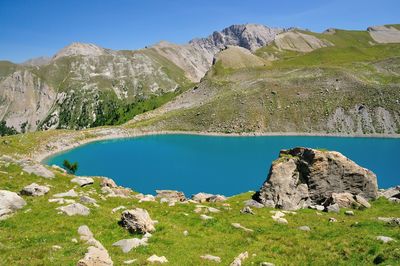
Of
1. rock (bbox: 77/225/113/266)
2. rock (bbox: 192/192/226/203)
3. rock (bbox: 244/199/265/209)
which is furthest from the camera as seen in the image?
rock (bbox: 192/192/226/203)

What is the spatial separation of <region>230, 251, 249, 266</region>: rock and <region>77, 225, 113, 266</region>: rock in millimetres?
6617

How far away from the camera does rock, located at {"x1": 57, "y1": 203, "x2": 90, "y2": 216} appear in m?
27.0

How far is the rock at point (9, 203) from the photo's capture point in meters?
26.0

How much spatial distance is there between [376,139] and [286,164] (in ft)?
397

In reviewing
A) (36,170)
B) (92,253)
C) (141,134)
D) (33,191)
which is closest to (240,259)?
(92,253)

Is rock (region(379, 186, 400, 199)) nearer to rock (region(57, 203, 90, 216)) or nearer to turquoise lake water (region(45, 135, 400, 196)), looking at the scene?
turquoise lake water (region(45, 135, 400, 196))

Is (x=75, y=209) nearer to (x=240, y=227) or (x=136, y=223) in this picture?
(x=136, y=223)

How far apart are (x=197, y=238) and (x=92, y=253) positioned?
8.05 m

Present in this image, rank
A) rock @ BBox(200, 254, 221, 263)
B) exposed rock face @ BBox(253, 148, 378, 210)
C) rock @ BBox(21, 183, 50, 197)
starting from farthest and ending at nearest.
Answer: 1. exposed rock face @ BBox(253, 148, 378, 210)
2. rock @ BBox(21, 183, 50, 197)
3. rock @ BBox(200, 254, 221, 263)

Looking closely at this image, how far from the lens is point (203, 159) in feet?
370

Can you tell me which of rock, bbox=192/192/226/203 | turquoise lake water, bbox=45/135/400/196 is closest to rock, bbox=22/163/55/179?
rock, bbox=192/192/226/203

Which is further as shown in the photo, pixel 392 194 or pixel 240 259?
pixel 392 194

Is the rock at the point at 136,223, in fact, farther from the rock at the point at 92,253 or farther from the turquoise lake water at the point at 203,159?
the turquoise lake water at the point at 203,159

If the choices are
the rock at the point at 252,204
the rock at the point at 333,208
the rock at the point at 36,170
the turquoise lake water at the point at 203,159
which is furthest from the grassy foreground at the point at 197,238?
the turquoise lake water at the point at 203,159
